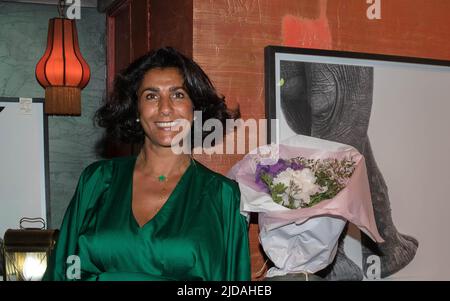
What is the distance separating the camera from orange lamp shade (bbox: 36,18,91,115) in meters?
3.70

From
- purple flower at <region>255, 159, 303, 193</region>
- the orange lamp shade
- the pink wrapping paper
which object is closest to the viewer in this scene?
the pink wrapping paper

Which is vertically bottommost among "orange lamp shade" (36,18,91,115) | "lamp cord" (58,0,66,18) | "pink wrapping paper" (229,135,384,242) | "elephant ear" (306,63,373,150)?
"pink wrapping paper" (229,135,384,242)

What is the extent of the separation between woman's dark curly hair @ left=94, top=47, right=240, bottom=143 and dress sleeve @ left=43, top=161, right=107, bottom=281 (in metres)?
0.18

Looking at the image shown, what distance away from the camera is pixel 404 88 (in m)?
2.67

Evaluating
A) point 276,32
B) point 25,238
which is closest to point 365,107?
point 276,32

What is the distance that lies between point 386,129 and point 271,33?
22.5 inches

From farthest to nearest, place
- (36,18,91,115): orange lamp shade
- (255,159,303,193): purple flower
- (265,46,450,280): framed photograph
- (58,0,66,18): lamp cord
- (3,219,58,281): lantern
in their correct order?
(58,0,66,18): lamp cord
(36,18,91,115): orange lamp shade
(3,219,58,281): lantern
(265,46,450,280): framed photograph
(255,159,303,193): purple flower

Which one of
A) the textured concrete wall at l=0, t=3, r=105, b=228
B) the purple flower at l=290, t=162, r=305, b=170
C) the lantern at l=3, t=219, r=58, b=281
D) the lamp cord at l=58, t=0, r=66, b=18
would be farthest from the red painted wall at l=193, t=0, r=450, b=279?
the textured concrete wall at l=0, t=3, r=105, b=228

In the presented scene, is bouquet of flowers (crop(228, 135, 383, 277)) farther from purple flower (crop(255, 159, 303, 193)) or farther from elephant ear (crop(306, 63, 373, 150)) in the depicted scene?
elephant ear (crop(306, 63, 373, 150))

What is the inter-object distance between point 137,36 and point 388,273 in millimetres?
1421

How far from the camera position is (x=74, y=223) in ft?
6.14

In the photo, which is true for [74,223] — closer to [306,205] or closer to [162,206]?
[162,206]

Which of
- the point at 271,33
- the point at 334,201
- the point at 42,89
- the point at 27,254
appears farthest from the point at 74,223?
the point at 42,89

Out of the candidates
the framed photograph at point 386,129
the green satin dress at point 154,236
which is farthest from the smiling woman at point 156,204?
the framed photograph at point 386,129
